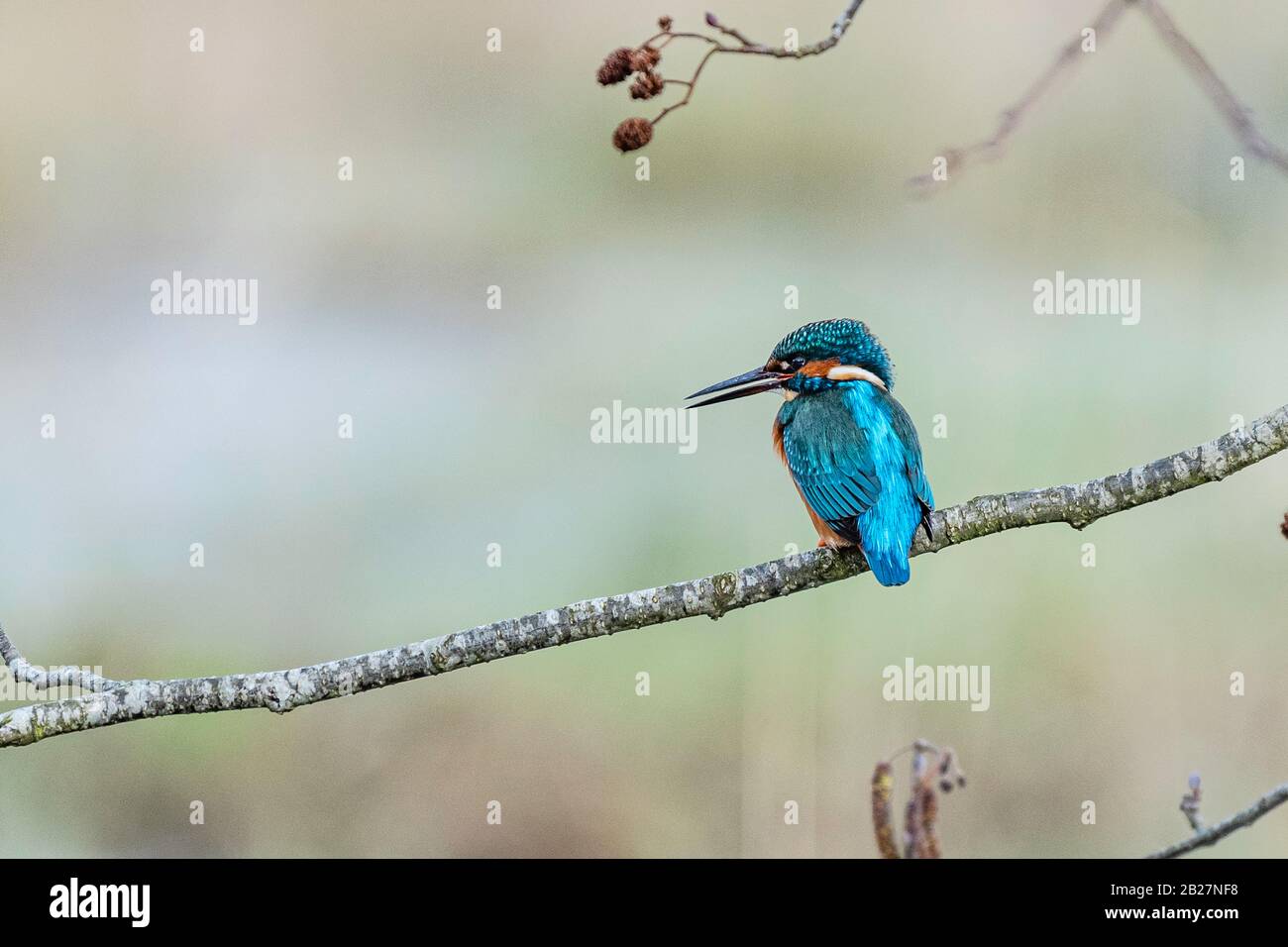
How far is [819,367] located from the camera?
247 centimetres

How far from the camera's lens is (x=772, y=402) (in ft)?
17.6

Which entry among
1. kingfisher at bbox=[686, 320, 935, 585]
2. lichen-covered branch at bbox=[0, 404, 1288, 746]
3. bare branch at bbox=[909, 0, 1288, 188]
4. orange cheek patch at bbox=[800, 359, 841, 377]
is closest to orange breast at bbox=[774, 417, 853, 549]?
kingfisher at bbox=[686, 320, 935, 585]

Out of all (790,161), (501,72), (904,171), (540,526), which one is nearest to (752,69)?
(790,161)

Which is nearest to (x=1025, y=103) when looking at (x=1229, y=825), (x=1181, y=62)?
(x=1181, y=62)

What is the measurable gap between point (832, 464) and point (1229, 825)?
1071mm

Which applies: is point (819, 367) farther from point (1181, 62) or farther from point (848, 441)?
point (1181, 62)

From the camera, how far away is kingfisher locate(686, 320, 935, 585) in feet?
6.91

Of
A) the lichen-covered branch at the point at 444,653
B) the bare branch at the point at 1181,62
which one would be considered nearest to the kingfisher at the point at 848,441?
the lichen-covered branch at the point at 444,653

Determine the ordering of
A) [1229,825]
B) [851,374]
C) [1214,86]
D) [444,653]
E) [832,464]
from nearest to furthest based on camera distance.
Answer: [1229,825], [1214,86], [444,653], [832,464], [851,374]

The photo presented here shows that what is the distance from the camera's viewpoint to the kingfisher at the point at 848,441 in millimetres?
2107

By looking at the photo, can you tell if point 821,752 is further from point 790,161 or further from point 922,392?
point 790,161

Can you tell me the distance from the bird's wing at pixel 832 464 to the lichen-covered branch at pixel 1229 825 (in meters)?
0.88

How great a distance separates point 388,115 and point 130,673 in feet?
14.1

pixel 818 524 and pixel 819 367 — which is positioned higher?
pixel 819 367
